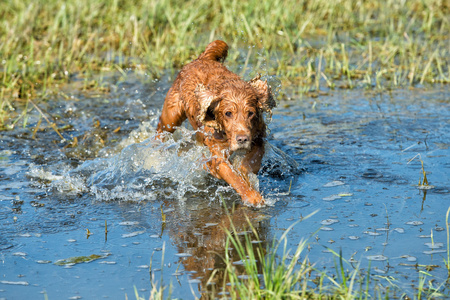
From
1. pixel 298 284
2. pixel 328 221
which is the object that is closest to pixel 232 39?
pixel 328 221

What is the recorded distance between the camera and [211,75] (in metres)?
6.02

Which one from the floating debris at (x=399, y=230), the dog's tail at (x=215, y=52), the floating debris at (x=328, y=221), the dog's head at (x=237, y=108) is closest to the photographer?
the floating debris at (x=399, y=230)

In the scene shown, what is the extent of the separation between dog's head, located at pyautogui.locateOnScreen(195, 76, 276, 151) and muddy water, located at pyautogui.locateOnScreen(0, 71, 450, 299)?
1.68 ft

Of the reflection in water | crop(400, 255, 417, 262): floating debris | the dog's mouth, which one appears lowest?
the reflection in water

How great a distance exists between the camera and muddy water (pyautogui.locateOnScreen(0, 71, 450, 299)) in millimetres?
4203

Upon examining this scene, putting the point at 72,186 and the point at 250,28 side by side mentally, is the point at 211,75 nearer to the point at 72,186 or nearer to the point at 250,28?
the point at 72,186

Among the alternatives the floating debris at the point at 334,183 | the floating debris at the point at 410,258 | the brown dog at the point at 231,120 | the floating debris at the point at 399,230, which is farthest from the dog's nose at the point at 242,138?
the floating debris at the point at 410,258

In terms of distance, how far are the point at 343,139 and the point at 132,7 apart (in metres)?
5.82

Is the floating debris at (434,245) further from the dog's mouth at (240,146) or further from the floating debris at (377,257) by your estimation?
the dog's mouth at (240,146)

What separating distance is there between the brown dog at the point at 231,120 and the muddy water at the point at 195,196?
8.4 inches

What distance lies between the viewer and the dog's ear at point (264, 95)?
18.0 ft

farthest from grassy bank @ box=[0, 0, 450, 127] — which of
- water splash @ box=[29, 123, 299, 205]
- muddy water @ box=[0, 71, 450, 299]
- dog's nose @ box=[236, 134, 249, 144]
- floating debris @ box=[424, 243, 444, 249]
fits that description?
floating debris @ box=[424, 243, 444, 249]

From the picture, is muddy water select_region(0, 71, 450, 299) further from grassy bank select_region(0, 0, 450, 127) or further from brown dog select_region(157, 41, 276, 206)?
→ grassy bank select_region(0, 0, 450, 127)

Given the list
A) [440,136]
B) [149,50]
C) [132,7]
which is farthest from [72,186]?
[132,7]
